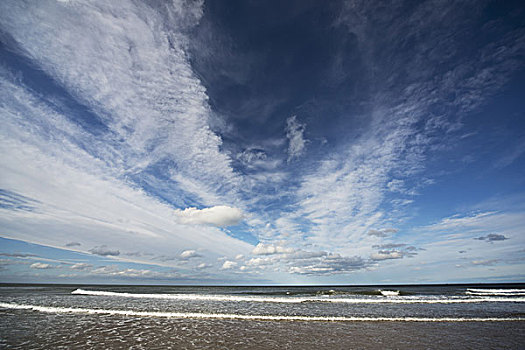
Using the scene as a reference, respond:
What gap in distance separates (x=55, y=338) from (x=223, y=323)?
893cm

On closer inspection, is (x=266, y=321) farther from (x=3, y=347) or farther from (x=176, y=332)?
(x=3, y=347)

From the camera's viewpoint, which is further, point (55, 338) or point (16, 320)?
point (16, 320)

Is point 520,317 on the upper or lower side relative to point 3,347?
upper

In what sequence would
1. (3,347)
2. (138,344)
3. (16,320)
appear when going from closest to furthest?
(3,347)
(138,344)
(16,320)

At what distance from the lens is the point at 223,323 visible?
16266 millimetres

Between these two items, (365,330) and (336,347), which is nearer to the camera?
(336,347)

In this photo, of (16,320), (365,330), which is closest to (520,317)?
(365,330)

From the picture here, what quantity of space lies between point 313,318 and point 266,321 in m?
3.73

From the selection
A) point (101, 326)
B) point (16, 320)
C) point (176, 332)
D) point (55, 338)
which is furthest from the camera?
point (16, 320)

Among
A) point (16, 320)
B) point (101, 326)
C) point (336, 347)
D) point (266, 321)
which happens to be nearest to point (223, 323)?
point (266, 321)

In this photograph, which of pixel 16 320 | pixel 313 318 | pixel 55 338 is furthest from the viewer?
pixel 313 318

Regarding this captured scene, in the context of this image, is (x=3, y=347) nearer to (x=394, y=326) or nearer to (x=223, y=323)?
(x=223, y=323)

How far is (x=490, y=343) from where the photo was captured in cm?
1151

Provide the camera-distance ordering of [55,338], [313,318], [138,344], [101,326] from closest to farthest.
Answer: [138,344] → [55,338] → [101,326] → [313,318]
